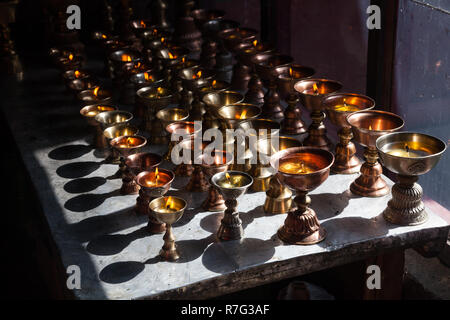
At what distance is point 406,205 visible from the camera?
2197 mm

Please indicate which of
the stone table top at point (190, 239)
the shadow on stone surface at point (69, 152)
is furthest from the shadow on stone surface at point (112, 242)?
the shadow on stone surface at point (69, 152)

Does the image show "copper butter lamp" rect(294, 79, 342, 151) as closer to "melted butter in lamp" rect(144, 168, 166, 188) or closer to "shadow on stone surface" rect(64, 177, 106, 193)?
"melted butter in lamp" rect(144, 168, 166, 188)

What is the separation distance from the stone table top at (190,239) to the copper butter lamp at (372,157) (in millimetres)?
44

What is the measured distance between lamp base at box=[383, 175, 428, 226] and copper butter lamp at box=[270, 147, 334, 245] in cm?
27

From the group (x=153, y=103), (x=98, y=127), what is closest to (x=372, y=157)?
(x=153, y=103)

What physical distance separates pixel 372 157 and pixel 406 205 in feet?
0.87

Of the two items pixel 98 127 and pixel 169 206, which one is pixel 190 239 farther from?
pixel 98 127

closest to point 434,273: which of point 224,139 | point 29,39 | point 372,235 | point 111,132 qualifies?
point 372,235

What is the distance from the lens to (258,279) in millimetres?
2072

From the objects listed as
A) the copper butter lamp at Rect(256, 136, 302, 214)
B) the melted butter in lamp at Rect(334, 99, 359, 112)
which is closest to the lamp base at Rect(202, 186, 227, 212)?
the copper butter lamp at Rect(256, 136, 302, 214)

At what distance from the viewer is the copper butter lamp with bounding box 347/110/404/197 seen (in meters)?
2.39

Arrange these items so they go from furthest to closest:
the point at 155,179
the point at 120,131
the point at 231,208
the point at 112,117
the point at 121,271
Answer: the point at 112,117
the point at 120,131
the point at 155,179
the point at 231,208
the point at 121,271

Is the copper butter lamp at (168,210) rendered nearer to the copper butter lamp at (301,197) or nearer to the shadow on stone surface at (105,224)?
the shadow on stone surface at (105,224)

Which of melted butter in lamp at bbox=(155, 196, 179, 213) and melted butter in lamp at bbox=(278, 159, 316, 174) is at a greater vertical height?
melted butter in lamp at bbox=(278, 159, 316, 174)
